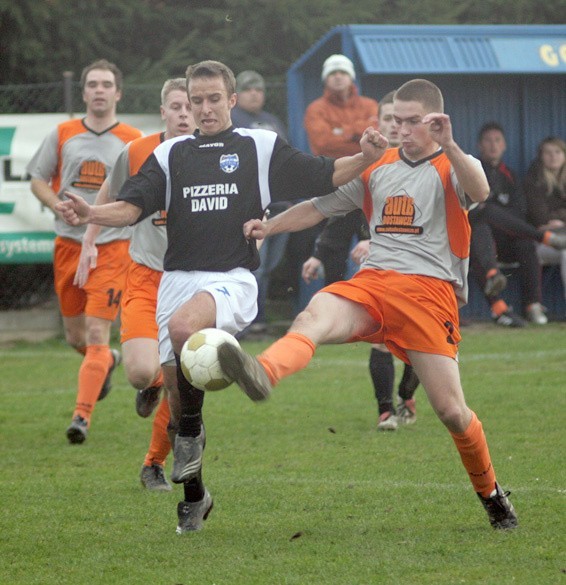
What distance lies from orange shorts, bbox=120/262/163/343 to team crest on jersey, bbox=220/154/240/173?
1.55 metres

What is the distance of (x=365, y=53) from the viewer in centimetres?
1492

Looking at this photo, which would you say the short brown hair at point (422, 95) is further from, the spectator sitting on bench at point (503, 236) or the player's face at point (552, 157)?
the player's face at point (552, 157)

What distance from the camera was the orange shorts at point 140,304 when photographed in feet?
24.6

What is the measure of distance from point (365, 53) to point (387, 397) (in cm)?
682

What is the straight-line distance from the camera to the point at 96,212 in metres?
5.98

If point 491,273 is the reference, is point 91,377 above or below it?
above

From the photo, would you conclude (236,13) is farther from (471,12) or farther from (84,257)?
(84,257)

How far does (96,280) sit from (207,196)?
3154mm

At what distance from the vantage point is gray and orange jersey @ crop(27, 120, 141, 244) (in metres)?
9.37

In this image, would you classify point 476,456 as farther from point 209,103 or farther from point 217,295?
point 209,103

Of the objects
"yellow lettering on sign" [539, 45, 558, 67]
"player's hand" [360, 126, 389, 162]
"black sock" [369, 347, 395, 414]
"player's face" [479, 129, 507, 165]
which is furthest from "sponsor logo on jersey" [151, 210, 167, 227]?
"yellow lettering on sign" [539, 45, 558, 67]

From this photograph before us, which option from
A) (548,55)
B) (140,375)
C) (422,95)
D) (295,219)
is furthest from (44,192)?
(548,55)

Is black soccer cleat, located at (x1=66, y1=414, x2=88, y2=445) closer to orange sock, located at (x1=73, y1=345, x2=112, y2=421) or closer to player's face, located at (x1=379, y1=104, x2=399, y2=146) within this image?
orange sock, located at (x1=73, y1=345, x2=112, y2=421)

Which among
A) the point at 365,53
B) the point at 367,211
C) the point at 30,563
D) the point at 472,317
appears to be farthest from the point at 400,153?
the point at 472,317
